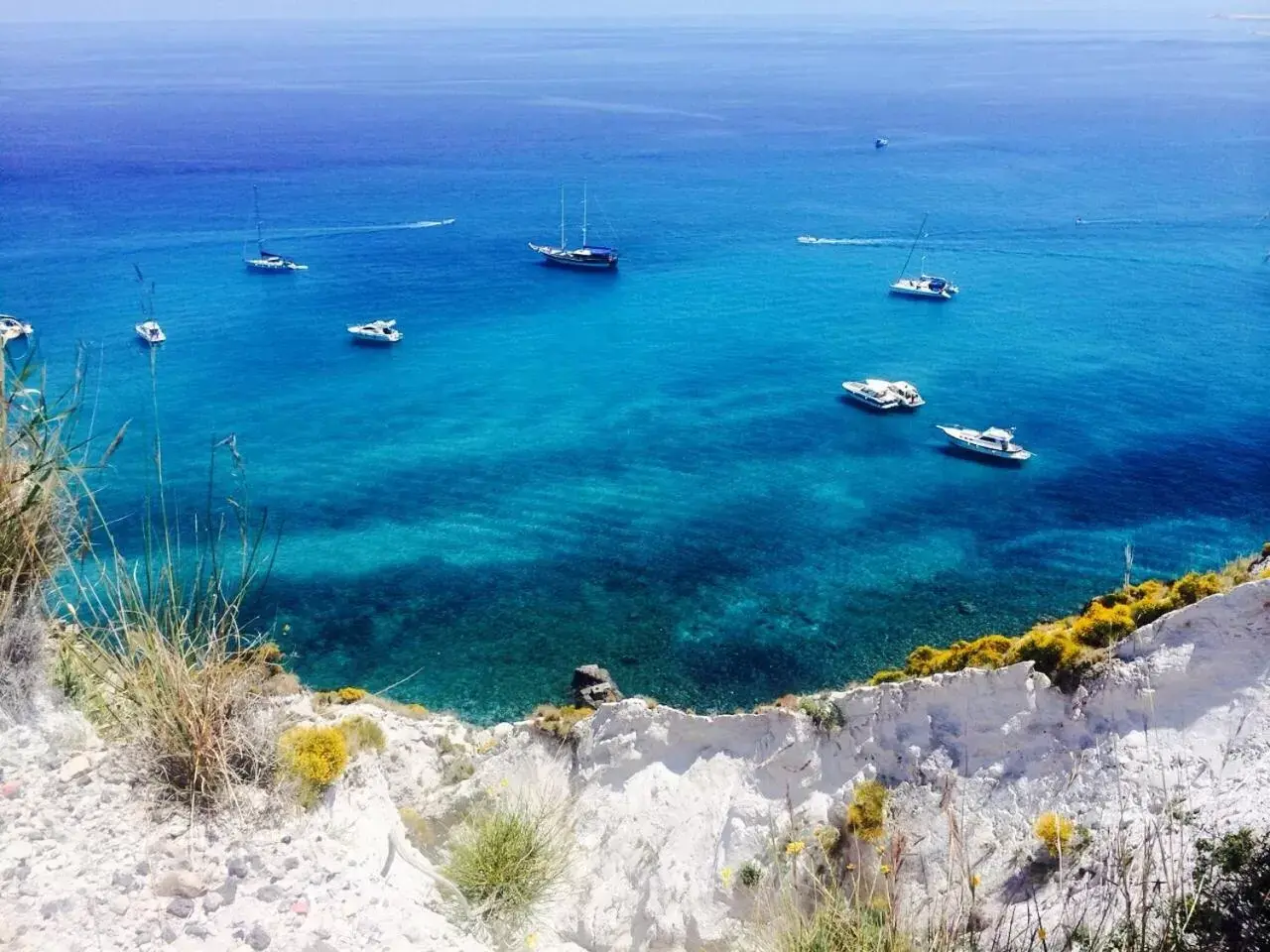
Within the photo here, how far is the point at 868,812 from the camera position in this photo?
1430cm

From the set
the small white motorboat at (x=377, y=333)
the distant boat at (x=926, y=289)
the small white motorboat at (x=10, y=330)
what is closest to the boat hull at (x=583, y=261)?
the small white motorboat at (x=377, y=333)

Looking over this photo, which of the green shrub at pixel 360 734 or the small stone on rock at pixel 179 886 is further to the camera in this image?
the green shrub at pixel 360 734

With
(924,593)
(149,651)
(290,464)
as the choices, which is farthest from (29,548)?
(290,464)

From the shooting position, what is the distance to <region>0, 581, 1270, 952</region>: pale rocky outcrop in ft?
32.7

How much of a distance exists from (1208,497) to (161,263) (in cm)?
7409

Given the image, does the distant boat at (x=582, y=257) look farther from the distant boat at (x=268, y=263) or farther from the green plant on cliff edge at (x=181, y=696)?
the green plant on cliff edge at (x=181, y=696)

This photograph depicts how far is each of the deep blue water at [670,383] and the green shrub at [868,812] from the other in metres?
13.3

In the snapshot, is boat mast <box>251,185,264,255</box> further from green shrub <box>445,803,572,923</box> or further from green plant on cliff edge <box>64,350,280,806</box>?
green shrub <box>445,803,572,923</box>

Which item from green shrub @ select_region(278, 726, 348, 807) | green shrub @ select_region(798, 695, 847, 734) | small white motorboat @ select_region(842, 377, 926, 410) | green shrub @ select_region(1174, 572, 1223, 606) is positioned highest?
green shrub @ select_region(1174, 572, 1223, 606)

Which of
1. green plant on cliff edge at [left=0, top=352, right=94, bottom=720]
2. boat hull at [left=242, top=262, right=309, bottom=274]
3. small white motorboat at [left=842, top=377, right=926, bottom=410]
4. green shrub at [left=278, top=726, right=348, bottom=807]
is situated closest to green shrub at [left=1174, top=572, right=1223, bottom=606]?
green shrub at [left=278, top=726, right=348, bottom=807]

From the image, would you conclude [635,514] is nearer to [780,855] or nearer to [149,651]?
[780,855]

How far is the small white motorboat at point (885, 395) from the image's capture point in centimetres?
5138

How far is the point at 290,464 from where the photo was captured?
146ft

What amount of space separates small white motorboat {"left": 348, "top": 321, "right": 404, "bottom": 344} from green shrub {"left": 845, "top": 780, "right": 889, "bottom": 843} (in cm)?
5178
